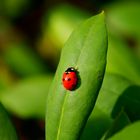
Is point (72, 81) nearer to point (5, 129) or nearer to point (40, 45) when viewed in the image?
point (5, 129)

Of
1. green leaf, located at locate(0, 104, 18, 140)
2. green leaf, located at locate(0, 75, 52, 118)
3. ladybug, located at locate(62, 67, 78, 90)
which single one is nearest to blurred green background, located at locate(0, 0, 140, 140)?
green leaf, located at locate(0, 75, 52, 118)

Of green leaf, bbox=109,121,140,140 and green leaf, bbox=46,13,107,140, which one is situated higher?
green leaf, bbox=46,13,107,140

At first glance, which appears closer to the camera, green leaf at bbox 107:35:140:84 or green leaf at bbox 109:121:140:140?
green leaf at bbox 109:121:140:140

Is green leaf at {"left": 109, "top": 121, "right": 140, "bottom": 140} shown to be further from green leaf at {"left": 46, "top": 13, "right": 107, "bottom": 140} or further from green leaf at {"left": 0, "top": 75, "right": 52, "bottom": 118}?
green leaf at {"left": 0, "top": 75, "right": 52, "bottom": 118}

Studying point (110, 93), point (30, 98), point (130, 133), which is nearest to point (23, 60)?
point (30, 98)

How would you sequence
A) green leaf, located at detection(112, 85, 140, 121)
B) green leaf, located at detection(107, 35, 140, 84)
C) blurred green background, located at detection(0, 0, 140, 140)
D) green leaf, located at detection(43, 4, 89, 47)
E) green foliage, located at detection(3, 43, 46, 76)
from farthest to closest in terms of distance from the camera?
1. green foliage, located at detection(3, 43, 46, 76)
2. green leaf, located at detection(43, 4, 89, 47)
3. blurred green background, located at detection(0, 0, 140, 140)
4. green leaf, located at detection(107, 35, 140, 84)
5. green leaf, located at detection(112, 85, 140, 121)

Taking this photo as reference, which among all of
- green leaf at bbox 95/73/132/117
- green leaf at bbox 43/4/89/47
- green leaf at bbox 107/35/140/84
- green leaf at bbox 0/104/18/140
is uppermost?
green leaf at bbox 0/104/18/140

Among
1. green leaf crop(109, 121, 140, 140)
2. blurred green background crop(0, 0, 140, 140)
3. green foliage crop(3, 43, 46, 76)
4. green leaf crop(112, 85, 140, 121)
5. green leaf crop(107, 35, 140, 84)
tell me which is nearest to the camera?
green leaf crop(109, 121, 140, 140)
